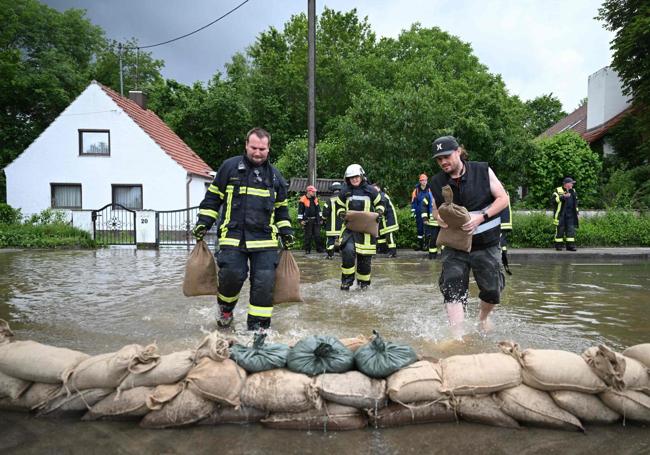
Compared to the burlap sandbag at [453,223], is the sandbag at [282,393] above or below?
below

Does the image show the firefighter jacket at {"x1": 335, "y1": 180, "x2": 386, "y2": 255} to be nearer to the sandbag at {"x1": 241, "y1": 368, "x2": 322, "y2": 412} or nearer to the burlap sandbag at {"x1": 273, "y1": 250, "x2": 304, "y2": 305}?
the burlap sandbag at {"x1": 273, "y1": 250, "x2": 304, "y2": 305}

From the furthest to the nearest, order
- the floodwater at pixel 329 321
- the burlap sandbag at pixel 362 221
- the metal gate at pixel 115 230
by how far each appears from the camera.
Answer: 1. the metal gate at pixel 115 230
2. the burlap sandbag at pixel 362 221
3. the floodwater at pixel 329 321

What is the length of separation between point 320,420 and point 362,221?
4717mm

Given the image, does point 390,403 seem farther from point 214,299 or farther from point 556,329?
point 214,299

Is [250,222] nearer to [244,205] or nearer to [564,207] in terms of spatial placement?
[244,205]

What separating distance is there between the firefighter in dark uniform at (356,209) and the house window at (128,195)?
19.4 m

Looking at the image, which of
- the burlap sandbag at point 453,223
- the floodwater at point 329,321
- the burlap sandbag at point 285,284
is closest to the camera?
the floodwater at point 329,321

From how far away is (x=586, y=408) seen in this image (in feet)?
9.82

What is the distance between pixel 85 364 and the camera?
10.5 ft

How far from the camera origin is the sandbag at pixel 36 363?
3180 millimetres

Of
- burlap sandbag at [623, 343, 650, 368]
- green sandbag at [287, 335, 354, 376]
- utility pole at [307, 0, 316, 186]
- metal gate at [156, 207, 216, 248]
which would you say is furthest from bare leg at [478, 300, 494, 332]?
metal gate at [156, 207, 216, 248]

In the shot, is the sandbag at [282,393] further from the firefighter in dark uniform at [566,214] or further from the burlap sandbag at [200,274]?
the firefighter in dark uniform at [566,214]

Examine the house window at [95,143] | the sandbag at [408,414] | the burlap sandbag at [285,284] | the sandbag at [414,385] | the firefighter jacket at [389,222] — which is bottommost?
the sandbag at [408,414]

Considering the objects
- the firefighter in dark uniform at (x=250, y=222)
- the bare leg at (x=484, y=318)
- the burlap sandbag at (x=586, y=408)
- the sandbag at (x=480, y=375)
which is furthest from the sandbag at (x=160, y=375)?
the bare leg at (x=484, y=318)
